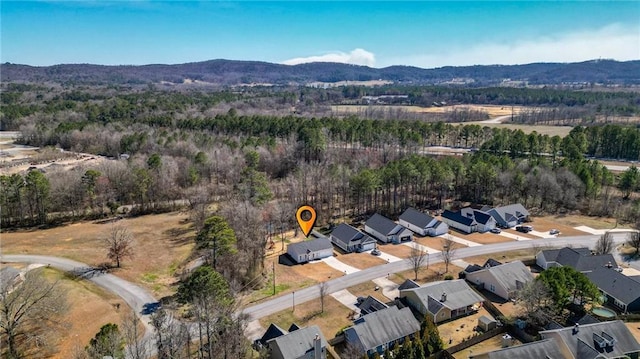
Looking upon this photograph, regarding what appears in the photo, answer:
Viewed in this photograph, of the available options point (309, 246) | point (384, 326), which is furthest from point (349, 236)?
point (384, 326)

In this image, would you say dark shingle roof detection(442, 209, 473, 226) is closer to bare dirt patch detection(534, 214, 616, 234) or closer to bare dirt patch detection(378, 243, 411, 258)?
bare dirt patch detection(378, 243, 411, 258)

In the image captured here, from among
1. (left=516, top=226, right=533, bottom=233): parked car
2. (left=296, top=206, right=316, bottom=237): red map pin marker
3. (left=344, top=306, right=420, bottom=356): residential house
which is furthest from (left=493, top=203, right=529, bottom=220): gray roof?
(left=344, top=306, right=420, bottom=356): residential house

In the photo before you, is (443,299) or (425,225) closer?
(443,299)

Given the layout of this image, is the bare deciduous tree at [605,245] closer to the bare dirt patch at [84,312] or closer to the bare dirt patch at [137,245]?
the bare dirt patch at [137,245]

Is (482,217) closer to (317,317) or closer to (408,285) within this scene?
(408,285)

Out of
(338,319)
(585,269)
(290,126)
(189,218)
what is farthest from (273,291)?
(290,126)

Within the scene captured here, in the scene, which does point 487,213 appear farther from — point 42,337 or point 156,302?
point 42,337

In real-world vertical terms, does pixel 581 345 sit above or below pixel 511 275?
above
